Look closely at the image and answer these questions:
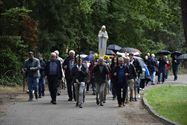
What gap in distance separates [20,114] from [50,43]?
1887cm

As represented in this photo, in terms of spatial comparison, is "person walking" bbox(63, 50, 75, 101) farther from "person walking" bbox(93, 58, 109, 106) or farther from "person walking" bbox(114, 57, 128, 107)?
"person walking" bbox(114, 57, 128, 107)

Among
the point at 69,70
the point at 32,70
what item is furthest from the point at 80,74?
the point at 32,70

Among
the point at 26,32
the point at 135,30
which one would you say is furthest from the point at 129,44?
the point at 26,32

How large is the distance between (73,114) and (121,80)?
3.33 m

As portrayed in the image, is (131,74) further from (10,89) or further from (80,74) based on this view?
(10,89)

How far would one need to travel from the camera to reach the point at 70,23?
40750 millimetres

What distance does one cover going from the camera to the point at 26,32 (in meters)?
34.1

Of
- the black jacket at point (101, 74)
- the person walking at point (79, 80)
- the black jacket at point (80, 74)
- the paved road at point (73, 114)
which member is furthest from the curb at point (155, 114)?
the black jacket at point (80, 74)

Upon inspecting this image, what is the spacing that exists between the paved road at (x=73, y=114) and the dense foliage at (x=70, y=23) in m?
5.41

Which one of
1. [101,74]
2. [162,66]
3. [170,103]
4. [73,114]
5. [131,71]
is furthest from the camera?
[162,66]

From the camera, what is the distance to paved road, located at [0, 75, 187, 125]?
56.0ft

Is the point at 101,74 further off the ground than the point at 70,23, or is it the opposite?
the point at 70,23

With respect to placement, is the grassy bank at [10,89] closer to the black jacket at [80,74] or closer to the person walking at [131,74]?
the black jacket at [80,74]

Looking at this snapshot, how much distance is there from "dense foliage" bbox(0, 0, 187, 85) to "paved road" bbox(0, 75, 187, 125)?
5.41 meters
